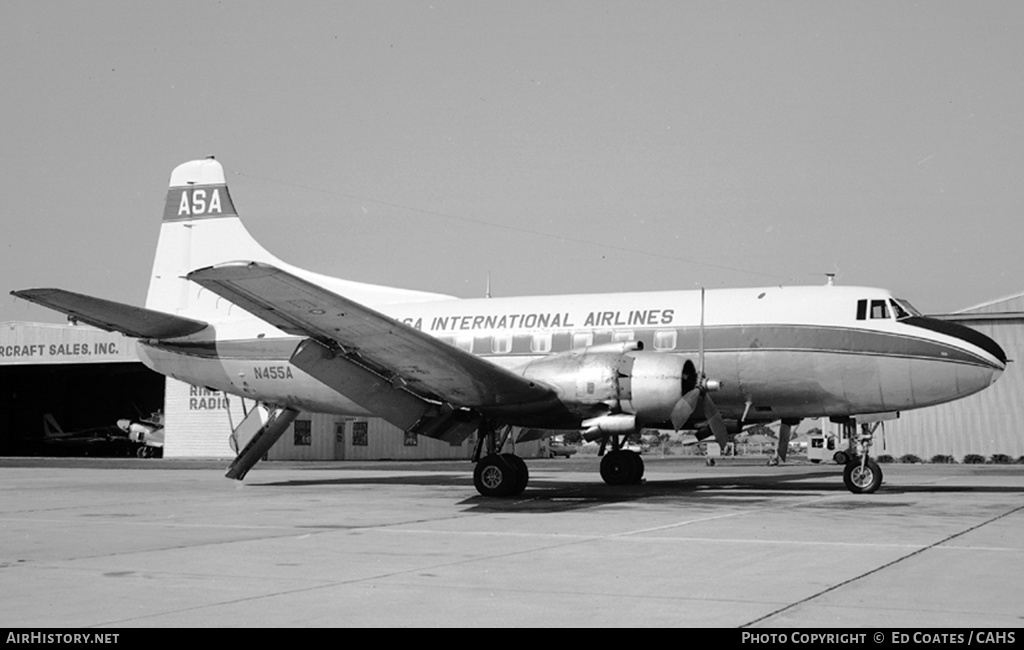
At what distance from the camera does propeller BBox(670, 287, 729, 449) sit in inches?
635

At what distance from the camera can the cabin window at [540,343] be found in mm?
19656

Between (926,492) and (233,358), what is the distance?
14.1 meters

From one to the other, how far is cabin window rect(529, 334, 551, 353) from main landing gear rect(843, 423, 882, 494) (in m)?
5.88

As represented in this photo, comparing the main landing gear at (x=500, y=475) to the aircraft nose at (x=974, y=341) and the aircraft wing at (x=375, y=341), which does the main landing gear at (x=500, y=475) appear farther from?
the aircraft nose at (x=974, y=341)

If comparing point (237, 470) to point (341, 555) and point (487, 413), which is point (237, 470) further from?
point (341, 555)

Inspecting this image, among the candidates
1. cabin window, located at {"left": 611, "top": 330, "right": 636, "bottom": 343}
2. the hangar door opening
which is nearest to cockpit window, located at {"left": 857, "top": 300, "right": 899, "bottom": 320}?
cabin window, located at {"left": 611, "top": 330, "right": 636, "bottom": 343}

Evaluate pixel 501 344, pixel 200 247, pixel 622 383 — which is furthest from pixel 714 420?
pixel 200 247

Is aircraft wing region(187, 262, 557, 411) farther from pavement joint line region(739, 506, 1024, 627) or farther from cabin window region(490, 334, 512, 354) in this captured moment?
pavement joint line region(739, 506, 1024, 627)

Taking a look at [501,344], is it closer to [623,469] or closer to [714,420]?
[623,469]

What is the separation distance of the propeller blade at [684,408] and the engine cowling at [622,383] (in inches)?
4.7

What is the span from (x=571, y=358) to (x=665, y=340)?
278cm

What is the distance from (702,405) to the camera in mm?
16953

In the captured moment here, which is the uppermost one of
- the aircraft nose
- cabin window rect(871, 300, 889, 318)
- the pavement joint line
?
cabin window rect(871, 300, 889, 318)
